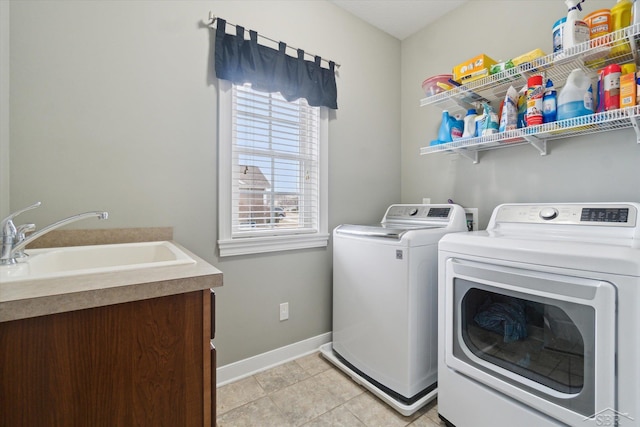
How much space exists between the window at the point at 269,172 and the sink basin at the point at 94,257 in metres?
0.42

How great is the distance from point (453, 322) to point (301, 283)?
3.64ft

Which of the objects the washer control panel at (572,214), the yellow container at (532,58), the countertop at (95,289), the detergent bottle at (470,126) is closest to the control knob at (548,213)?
the washer control panel at (572,214)

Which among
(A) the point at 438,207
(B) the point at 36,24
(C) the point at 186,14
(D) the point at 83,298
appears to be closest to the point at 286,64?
(C) the point at 186,14

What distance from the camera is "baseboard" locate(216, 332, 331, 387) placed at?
1.85 metres

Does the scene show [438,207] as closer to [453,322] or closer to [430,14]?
[453,322]

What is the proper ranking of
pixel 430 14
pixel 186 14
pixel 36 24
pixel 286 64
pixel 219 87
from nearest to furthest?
pixel 36 24, pixel 186 14, pixel 219 87, pixel 286 64, pixel 430 14

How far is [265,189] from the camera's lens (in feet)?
6.66

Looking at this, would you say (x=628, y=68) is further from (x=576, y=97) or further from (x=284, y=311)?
(x=284, y=311)

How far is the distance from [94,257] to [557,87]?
2.70 meters

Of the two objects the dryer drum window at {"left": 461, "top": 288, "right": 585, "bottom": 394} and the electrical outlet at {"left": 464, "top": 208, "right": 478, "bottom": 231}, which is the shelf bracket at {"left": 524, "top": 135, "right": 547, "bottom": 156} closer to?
the electrical outlet at {"left": 464, "top": 208, "right": 478, "bottom": 231}

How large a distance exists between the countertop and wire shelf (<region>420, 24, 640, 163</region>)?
1783 millimetres

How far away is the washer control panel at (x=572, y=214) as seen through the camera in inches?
50.7

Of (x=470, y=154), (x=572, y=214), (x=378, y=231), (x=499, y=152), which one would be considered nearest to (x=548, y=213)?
(x=572, y=214)

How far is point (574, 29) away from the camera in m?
1.41
